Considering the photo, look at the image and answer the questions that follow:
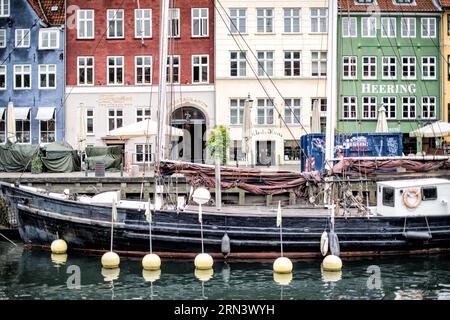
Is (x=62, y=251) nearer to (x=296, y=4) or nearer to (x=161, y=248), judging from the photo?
(x=161, y=248)

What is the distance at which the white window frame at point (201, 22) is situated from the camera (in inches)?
1877

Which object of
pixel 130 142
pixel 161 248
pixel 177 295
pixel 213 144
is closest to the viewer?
pixel 177 295

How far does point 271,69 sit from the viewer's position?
156 feet

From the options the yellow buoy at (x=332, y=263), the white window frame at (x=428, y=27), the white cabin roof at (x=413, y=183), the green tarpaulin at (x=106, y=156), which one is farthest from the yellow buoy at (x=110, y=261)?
the white window frame at (x=428, y=27)

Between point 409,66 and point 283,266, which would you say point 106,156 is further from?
point 409,66

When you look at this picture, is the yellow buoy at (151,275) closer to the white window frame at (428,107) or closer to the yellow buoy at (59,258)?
the yellow buoy at (59,258)

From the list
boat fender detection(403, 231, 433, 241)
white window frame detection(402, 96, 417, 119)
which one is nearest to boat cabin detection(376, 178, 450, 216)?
boat fender detection(403, 231, 433, 241)

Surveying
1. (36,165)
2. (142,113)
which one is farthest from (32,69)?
(36,165)

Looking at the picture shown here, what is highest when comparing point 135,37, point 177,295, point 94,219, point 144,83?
point 135,37

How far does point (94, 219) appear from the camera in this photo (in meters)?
24.8

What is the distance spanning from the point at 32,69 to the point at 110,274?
29059 mm

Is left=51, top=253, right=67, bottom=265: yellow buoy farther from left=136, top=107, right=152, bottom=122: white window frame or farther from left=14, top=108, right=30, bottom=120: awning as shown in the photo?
left=14, top=108, right=30, bottom=120: awning
